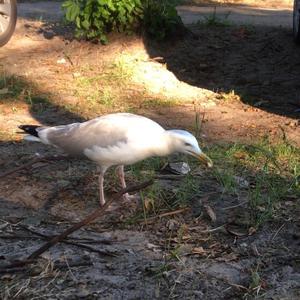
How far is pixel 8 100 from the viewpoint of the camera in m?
6.23

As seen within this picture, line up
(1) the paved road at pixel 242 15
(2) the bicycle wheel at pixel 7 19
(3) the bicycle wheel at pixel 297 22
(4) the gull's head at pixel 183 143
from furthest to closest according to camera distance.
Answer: (1) the paved road at pixel 242 15, (3) the bicycle wheel at pixel 297 22, (2) the bicycle wheel at pixel 7 19, (4) the gull's head at pixel 183 143

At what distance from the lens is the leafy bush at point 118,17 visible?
7.49 metres

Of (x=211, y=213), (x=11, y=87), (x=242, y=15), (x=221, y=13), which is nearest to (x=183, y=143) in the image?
(x=211, y=213)

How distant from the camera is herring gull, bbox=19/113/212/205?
12.0 ft

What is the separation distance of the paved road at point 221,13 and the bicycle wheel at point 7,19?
1387mm

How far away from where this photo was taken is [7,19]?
25.9 feet

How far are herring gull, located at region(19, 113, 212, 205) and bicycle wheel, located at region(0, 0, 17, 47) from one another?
13.7ft

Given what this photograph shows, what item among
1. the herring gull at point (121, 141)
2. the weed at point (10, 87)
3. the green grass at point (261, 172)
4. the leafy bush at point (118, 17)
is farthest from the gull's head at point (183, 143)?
the leafy bush at point (118, 17)

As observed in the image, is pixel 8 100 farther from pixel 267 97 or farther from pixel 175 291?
pixel 175 291

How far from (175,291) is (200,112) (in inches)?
130

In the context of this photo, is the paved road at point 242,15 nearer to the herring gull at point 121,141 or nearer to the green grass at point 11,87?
the green grass at point 11,87

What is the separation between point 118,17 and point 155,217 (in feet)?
14.3

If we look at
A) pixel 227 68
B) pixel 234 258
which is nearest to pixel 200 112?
pixel 227 68

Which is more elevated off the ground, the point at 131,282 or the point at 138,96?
the point at 131,282
